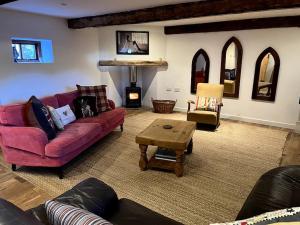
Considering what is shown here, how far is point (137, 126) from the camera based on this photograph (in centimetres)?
493

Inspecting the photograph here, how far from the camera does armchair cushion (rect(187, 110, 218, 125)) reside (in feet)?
14.9

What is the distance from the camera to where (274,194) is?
1.66 m

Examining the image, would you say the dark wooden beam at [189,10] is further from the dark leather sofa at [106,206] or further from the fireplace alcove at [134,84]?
the dark leather sofa at [106,206]

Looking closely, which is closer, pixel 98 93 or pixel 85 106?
pixel 85 106

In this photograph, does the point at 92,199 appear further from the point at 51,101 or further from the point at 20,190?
the point at 51,101

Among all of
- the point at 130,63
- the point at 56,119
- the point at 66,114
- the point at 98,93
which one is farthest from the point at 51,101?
the point at 130,63

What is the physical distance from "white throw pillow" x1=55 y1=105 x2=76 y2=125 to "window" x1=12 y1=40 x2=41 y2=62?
1331mm

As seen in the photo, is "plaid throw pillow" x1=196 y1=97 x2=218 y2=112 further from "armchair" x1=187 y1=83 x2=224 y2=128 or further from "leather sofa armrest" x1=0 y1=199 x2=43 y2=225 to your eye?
"leather sofa armrest" x1=0 y1=199 x2=43 y2=225

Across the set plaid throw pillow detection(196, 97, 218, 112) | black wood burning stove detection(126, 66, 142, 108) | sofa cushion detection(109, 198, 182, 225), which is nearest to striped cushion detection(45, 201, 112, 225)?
sofa cushion detection(109, 198, 182, 225)

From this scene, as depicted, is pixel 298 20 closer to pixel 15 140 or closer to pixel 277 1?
pixel 277 1

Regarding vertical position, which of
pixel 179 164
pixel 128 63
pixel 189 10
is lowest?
pixel 179 164

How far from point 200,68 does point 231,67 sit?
29.9 inches

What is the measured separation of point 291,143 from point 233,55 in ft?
7.51

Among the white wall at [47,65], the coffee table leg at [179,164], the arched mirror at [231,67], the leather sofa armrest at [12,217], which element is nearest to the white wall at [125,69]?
the white wall at [47,65]
